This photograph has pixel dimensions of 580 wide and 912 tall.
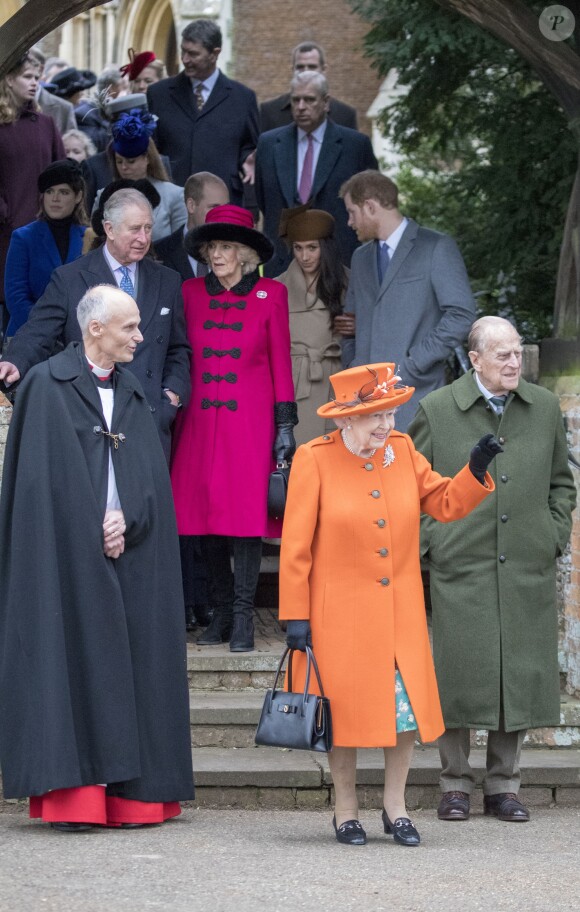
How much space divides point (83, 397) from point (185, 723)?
1.25 meters

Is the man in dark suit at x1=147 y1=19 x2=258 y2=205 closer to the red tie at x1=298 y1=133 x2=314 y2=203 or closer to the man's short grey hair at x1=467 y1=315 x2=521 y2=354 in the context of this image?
the red tie at x1=298 y1=133 x2=314 y2=203

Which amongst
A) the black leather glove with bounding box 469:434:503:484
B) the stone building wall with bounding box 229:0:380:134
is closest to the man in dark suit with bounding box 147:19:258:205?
the black leather glove with bounding box 469:434:503:484

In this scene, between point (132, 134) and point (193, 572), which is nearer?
point (193, 572)

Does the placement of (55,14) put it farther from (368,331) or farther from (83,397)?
(83,397)

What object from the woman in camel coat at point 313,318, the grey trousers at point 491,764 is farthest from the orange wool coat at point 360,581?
the woman in camel coat at point 313,318

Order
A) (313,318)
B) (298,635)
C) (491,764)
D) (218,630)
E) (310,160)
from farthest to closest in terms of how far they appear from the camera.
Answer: (310,160), (313,318), (218,630), (491,764), (298,635)

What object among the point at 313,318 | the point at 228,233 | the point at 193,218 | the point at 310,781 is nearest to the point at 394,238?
the point at 313,318

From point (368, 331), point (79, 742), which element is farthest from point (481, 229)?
point (79, 742)

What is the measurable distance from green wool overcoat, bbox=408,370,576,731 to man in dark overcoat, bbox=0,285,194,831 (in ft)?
3.39

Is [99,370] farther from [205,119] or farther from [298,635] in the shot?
[205,119]

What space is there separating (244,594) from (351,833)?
2034mm

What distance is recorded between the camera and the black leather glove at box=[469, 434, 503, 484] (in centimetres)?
600

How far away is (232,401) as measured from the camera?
319 inches

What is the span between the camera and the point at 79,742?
6.25 m
